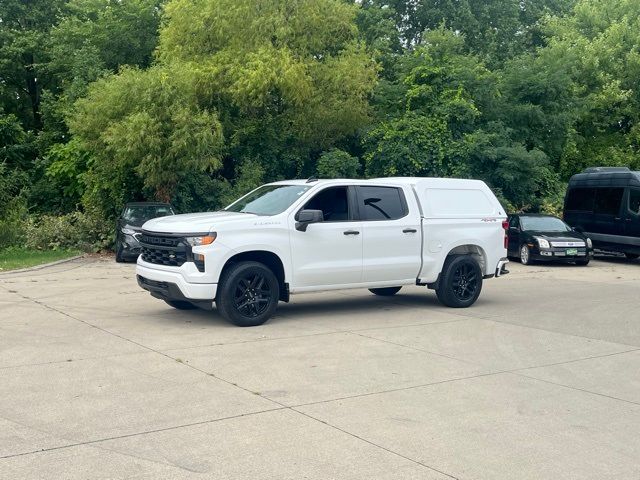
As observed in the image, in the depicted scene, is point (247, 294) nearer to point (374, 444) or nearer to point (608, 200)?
point (374, 444)

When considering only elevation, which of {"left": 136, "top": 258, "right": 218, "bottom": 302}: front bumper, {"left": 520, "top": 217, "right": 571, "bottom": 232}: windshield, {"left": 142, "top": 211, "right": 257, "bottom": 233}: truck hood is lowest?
{"left": 136, "top": 258, "right": 218, "bottom": 302}: front bumper

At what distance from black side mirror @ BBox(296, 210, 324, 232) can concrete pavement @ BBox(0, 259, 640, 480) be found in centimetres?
137

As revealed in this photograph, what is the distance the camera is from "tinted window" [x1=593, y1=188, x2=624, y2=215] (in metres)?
23.5

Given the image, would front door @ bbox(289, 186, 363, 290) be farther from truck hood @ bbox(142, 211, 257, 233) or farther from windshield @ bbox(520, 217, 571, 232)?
windshield @ bbox(520, 217, 571, 232)

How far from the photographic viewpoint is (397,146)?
28344 millimetres

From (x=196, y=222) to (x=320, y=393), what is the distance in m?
4.15

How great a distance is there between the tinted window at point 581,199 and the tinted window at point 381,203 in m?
14.1

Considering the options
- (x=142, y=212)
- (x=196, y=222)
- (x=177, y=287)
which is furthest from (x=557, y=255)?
(x=177, y=287)

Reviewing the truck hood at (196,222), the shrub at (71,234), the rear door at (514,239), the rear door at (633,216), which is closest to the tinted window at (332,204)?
the truck hood at (196,222)

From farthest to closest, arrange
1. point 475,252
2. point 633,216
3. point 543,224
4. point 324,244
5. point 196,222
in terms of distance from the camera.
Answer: point 543,224, point 633,216, point 475,252, point 324,244, point 196,222

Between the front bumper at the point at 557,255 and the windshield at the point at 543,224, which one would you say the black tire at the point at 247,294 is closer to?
the front bumper at the point at 557,255

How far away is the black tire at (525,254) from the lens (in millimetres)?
22059

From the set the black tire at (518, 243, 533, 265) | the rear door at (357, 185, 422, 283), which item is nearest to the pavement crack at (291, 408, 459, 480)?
the rear door at (357, 185, 422, 283)

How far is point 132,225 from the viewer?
21.7 meters
